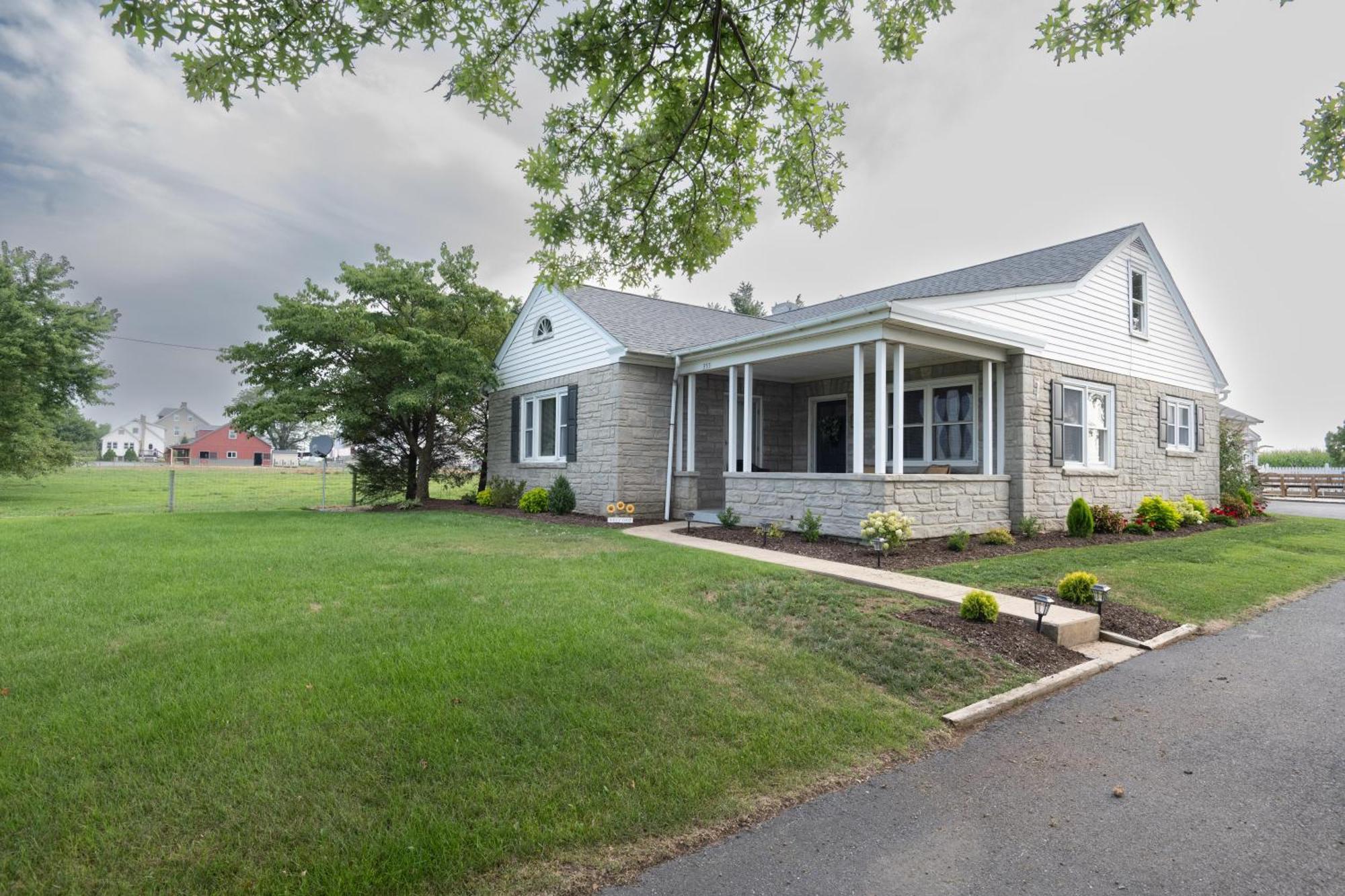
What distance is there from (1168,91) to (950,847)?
725cm

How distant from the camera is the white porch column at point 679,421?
42.8 feet

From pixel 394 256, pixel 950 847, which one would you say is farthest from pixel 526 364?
pixel 950 847

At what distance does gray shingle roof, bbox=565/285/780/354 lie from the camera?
1308cm

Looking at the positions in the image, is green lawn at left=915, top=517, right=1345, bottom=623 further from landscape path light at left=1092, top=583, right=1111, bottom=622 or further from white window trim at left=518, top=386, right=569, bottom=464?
white window trim at left=518, top=386, right=569, bottom=464

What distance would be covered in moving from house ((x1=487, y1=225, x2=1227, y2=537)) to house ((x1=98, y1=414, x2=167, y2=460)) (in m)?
104

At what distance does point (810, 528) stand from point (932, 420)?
424 cm

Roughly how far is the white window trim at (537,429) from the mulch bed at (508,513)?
134 centimetres

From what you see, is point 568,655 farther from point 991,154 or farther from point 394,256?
point 394,256

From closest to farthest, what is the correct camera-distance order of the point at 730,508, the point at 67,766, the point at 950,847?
the point at 950,847 → the point at 67,766 → the point at 730,508

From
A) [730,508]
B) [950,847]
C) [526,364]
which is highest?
[526,364]

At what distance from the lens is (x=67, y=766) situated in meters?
2.69

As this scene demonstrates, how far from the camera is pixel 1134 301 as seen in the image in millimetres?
13305

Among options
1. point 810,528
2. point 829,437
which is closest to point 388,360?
point 829,437

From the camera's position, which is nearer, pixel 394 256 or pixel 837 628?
pixel 837 628
